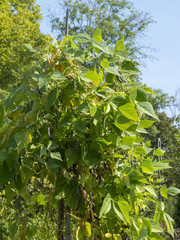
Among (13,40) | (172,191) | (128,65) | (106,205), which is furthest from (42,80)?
(13,40)

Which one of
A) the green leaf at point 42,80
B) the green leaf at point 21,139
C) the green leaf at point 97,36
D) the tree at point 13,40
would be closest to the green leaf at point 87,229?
the green leaf at point 21,139

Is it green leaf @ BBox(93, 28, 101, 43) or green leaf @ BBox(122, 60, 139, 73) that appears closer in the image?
green leaf @ BBox(93, 28, 101, 43)

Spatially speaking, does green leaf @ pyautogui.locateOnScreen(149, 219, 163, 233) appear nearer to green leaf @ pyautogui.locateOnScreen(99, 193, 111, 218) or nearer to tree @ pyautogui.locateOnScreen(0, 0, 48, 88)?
green leaf @ pyautogui.locateOnScreen(99, 193, 111, 218)

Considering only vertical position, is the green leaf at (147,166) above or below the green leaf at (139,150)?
below

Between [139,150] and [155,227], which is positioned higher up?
[139,150]

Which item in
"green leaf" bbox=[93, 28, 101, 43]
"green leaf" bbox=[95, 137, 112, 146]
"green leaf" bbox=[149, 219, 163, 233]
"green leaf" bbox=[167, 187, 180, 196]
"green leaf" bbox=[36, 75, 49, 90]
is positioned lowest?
"green leaf" bbox=[149, 219, 163, 233]

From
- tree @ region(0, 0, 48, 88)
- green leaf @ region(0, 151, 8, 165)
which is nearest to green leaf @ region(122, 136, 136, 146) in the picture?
green leaf @ region(0, 151, 8, 165)

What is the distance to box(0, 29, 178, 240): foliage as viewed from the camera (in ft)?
3.29

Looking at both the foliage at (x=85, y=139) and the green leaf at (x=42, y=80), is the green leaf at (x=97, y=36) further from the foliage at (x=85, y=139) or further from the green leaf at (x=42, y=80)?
the green leaf at (x=42, y=80)

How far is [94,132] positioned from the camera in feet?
3.58

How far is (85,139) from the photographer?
107cm

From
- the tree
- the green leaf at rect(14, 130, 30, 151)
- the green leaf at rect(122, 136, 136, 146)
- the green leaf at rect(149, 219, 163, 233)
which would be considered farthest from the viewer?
the tree

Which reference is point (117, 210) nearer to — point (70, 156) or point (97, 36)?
point (70, 156)

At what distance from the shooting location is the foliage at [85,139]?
1.00m
